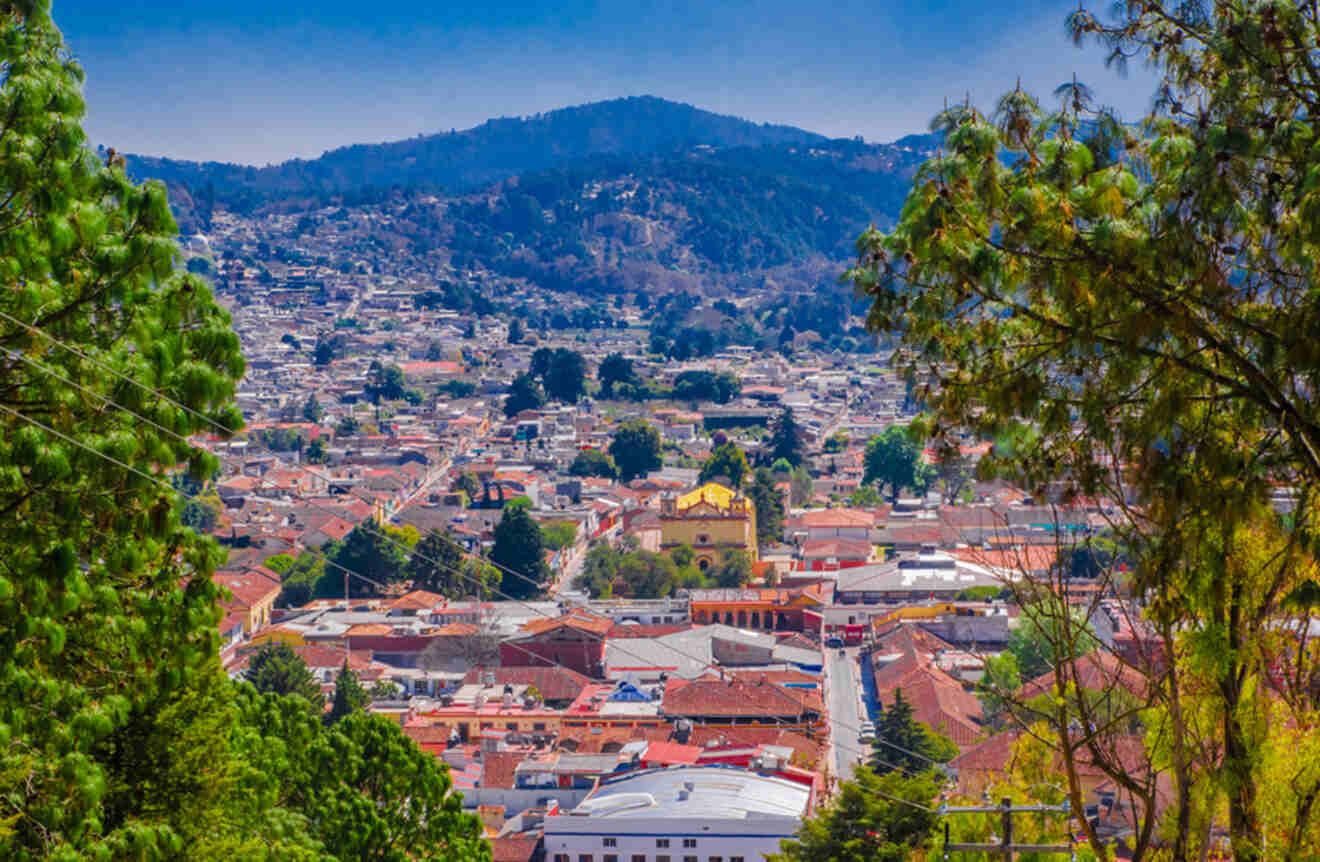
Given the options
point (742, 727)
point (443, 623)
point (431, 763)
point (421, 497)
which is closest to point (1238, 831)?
point (431, 763)

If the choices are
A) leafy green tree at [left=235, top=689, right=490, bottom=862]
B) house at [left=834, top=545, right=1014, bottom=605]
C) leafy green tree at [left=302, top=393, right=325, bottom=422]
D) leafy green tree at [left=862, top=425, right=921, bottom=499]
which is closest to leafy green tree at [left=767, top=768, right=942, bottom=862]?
leafy green tree at [left=235, top=689, right=490, bottom=862]

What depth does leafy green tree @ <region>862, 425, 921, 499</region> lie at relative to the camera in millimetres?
44375

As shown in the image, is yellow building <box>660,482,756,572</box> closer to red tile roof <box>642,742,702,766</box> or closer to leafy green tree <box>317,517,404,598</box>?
leafy green tree <box>317,517,404,598</box>

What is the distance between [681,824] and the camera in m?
14.5

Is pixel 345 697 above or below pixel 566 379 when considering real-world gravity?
below

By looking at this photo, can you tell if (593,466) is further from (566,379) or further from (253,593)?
(253,593)

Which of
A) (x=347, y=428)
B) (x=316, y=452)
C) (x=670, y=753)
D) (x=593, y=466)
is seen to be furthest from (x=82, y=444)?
(x=347, y=428)

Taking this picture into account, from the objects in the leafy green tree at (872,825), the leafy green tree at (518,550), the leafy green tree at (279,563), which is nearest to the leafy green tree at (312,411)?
the leafy green tree at (279,563)

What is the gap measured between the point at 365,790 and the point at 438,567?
845 inches

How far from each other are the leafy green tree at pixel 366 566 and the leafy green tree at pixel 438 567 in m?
0.34

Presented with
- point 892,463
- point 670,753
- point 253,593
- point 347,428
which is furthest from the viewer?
point 347,428

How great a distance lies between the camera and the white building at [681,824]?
14469mm

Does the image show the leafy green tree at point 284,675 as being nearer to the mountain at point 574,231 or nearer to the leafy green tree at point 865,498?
the leafy green tree at point 865,498

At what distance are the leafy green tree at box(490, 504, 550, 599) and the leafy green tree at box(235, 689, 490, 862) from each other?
2192 centimetres
